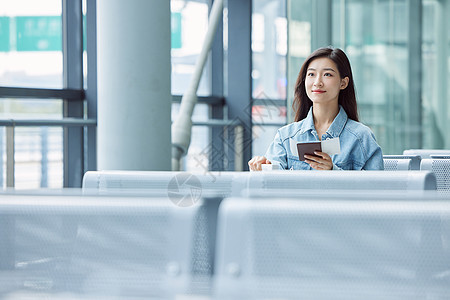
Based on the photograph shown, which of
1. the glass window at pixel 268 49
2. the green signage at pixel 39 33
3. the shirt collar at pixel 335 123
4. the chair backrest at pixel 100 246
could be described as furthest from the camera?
the glass window at pixel 268 49

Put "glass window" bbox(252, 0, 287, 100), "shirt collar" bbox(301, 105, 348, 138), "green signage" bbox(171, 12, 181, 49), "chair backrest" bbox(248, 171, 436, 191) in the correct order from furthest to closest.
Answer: "glass window" bbox(252, 0, 287, 100)
"green signage" bbox(171, 12, 181, 49)
"shirt collar" bbox(301, 105, 348, 138)
"chair backrest" bbox(248, 171, 436, 191)

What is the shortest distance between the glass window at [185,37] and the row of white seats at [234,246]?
668cm

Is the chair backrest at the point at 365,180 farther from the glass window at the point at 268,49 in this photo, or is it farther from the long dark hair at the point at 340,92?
the glass window at the point at 268,49

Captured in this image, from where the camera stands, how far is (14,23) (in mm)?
6227

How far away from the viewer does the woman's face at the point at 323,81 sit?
321 cm

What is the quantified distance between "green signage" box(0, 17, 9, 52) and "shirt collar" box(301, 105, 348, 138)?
4017 mm

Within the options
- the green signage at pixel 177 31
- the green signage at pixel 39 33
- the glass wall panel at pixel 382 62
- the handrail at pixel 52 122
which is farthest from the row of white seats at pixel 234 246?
the glass wall panel at pixel 382 62

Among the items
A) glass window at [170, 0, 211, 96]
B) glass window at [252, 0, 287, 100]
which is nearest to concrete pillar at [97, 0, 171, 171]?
glass window at [170, 0, 211, 96]

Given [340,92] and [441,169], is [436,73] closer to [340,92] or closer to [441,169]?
[441,169]

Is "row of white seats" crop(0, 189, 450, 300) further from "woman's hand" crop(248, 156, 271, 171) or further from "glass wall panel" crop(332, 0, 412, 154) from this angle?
"glass wall panel" crop(332, 0, 412, 154)

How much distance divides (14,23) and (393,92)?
19.4ft

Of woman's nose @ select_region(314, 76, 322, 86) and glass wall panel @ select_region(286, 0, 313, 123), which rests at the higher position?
glass wall panel @ select_region(286, 0, 313, 123)

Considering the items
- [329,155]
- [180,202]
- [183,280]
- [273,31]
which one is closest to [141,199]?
[180,202]

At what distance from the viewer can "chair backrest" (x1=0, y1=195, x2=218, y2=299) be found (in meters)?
1.46
